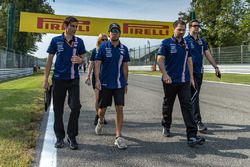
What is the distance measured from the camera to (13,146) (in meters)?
5.14

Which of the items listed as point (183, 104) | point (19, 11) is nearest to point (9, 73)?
point (19, 11)

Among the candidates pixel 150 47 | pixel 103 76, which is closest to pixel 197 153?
pixel 103 76

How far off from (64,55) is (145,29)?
1268 inches

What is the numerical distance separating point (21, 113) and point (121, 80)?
11.4 feet

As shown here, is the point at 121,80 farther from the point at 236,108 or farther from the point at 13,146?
the point at 236,108

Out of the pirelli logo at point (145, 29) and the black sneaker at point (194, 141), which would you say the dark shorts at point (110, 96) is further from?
the pirelli logo at point (145, 29)

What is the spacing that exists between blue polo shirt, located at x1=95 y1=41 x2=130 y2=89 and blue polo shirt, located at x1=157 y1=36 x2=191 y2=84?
65 centimetres

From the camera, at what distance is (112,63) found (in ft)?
18.3

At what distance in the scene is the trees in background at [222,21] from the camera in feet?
153

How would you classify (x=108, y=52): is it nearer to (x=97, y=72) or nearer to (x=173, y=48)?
(x=97, y=72)

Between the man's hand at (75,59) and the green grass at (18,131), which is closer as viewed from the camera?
the green grass at (18,131)

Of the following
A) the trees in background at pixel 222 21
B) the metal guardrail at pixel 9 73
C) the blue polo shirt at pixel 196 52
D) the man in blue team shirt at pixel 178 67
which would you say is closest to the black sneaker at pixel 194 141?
the man in blue team shirt at pixel 178 67

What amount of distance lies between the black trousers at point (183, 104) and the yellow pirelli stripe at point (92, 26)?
27320mm

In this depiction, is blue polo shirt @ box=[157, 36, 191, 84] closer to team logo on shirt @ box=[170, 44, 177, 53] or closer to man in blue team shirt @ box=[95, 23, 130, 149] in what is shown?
team logo on shirt @ box=[170, 44, 177, 53]
